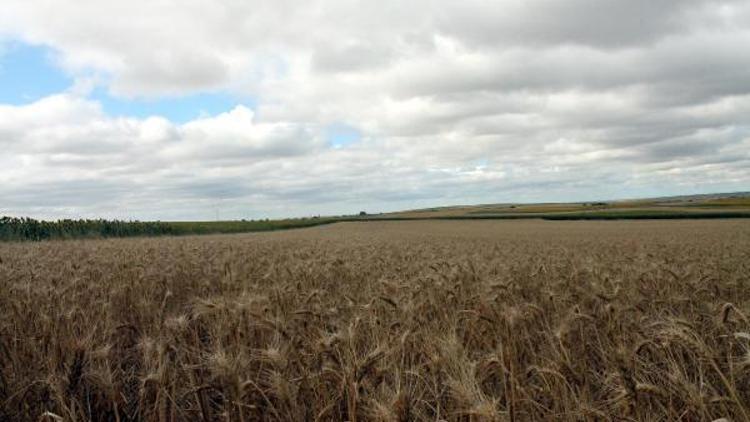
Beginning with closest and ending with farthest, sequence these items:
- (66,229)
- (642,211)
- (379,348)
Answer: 1. (379,348)
2. (66,229)
3. (642,211)

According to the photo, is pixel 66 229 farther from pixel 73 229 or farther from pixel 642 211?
pixel 642 211

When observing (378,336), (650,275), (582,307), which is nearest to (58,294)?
(378,336)

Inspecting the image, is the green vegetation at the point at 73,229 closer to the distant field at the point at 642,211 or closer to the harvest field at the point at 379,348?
the harvest field at the point at 379,348

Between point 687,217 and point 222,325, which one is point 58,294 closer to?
point 222,325

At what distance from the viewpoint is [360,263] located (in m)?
10.1

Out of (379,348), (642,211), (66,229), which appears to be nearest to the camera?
(379,348)

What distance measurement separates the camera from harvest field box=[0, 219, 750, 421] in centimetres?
293

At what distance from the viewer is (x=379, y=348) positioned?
3.05 m

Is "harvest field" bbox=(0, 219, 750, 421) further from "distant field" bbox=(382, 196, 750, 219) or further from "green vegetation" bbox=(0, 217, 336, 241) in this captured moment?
"distant field" bbox=(382, 196, 750, 219)

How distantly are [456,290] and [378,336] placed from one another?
90.6 inches

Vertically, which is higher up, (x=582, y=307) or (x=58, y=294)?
(x=58, y=294)

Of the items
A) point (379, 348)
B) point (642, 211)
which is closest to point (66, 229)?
point (379, 348)

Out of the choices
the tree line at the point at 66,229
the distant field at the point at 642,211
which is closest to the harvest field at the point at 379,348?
the tree line at the point at 66,229

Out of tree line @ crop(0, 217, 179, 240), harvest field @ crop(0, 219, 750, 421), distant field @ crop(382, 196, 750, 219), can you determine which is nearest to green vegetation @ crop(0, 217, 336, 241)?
tree line @ crop(0, 217, 179, 240)
